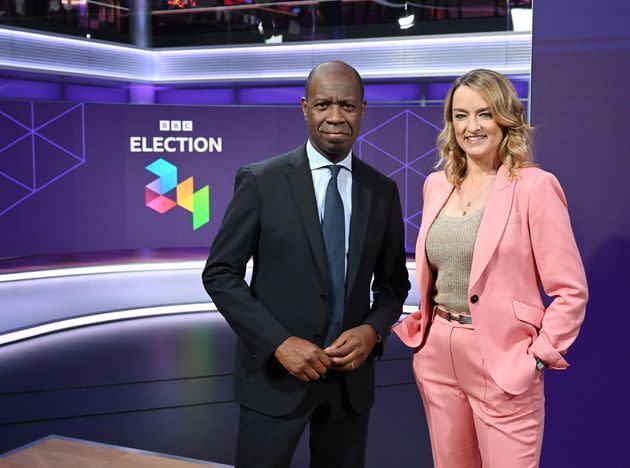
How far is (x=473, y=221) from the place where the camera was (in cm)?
192

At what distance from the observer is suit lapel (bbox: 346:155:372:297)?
188cm

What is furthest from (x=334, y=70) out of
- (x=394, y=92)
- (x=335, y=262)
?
(x=394, y=92)

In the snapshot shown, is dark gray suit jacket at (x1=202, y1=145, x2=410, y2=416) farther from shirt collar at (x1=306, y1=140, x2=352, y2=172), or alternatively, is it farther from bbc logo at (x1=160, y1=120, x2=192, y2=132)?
bbc logo at (x1=160, y1=120, x2=192, y2=132)

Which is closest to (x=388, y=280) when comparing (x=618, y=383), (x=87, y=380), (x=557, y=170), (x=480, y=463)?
(x=480, y=463)

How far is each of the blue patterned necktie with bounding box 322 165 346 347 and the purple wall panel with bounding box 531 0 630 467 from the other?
0.94 meters

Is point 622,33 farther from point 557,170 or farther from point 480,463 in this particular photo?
point 480,463

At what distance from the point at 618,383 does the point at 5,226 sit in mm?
5822

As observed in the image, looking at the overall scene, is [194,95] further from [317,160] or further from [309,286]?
[309,286]

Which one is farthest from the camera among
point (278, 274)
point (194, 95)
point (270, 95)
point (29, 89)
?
point (194, 95)

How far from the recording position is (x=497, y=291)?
185 centimetres

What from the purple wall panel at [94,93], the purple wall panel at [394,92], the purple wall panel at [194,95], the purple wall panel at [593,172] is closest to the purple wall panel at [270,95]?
the purple wall panel at [194,95]

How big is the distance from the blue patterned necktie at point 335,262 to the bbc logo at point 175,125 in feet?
18.6

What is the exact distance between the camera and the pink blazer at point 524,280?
5.94 feet

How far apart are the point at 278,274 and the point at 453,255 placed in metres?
0.46
